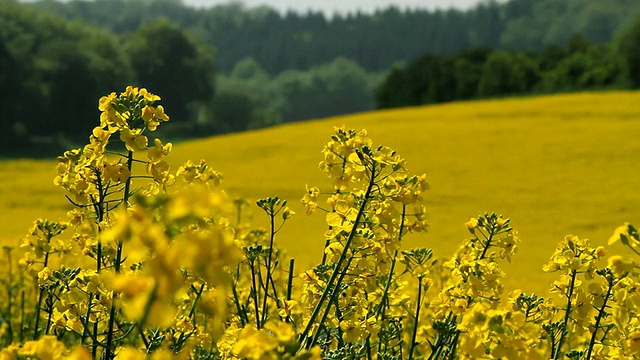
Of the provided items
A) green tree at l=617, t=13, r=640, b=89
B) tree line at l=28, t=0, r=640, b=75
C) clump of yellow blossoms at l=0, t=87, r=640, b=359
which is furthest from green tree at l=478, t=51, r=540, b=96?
tree line at l=28, t=0, r=640, b=75

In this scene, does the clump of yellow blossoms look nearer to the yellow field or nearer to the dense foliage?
the yellow field

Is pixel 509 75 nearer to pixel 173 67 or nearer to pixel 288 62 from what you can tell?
pixel 173 67

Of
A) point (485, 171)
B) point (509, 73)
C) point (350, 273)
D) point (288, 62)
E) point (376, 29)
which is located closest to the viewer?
point (350, 273)

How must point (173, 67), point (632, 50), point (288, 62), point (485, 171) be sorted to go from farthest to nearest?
point (288, 62) → point (173, 67) → point (632, 50) → point (485, 171)

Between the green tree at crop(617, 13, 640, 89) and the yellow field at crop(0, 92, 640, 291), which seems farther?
the green tree at crop(617, 13, 640, 89)

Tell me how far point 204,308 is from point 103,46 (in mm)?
47673

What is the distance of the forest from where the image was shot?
35.6 metres

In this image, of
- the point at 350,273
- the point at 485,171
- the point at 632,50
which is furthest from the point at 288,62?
the point at 350,273

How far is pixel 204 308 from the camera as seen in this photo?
3.48 ft

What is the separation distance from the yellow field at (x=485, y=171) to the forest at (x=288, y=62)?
445 inches

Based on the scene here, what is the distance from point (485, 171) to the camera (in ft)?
50.7

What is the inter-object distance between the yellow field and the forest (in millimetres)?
11295

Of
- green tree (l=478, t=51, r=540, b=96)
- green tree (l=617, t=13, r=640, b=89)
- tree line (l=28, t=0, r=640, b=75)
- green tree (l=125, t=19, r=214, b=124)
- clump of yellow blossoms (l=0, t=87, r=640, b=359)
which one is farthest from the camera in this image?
tree line (l=28, t=0, r=640, b=75)

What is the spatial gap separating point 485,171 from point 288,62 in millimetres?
99001
